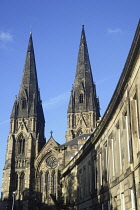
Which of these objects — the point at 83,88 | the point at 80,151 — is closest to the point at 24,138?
the point at 83,88

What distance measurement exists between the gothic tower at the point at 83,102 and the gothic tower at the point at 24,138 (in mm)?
6902

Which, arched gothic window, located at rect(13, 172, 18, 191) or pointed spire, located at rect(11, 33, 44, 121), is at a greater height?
pointed spire, located at rect(11, 33, 44, 121)

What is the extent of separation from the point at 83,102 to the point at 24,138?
51.5 feet

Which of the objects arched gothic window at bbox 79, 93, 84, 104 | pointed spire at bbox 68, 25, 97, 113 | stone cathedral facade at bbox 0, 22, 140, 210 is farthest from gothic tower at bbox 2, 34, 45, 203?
arched gothic window at bbox 79, 93, 84, 104

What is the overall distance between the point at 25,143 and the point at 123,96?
49.3 metres

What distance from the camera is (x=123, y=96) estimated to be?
12.9 m

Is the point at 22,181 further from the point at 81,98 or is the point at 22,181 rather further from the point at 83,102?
the point at 81,98

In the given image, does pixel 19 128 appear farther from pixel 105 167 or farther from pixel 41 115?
pixel 105 167

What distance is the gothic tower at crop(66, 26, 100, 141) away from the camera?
62688 millimetres

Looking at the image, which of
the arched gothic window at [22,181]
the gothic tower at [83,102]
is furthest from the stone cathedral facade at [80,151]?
the arched gothic window at [22,181]

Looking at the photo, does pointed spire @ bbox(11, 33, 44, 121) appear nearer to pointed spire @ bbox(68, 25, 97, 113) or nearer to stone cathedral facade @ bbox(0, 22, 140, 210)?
stone cathedral facade @ bbox(0, 22, 140, 210)

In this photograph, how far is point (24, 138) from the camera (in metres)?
60.5

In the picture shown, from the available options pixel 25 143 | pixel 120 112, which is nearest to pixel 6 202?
pixel 25 143

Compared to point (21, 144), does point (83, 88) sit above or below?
above
